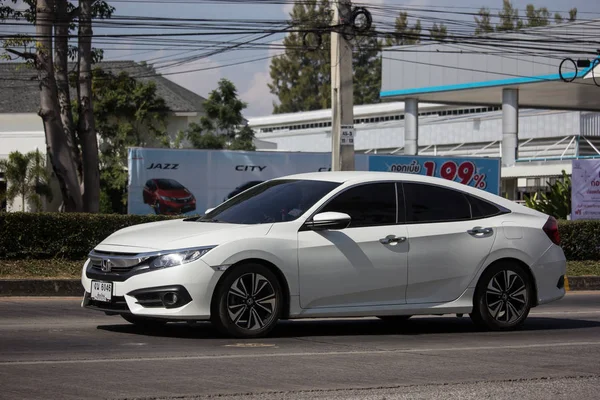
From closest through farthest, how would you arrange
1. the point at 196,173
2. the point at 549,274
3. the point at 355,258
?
the point at 355,258, the point at 549,274, the point at 196,173

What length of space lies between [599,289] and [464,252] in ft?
31.8

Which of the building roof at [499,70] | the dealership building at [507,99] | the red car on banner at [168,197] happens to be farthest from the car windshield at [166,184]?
the building roof at [499,70]

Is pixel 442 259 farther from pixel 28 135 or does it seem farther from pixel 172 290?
pixel 28 135

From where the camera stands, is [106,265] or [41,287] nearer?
[106,265]

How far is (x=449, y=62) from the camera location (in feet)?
162

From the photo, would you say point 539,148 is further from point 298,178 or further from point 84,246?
point 298,178

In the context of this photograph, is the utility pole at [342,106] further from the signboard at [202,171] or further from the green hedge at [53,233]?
the signboard at [202,171]

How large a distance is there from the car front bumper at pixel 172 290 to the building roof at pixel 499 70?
33.5 metres

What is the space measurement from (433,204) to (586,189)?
15602mm

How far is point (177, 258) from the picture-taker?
8977 millimetres

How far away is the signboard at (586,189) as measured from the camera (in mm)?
24844

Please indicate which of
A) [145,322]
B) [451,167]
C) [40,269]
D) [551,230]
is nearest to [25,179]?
[451,167]

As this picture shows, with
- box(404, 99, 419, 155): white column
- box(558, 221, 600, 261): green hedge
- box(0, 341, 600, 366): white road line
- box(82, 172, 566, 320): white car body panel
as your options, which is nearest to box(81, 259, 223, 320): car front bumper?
box(82, 172, 566, 320): white car body panel

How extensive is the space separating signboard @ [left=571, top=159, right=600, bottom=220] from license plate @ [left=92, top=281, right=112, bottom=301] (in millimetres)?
17717
